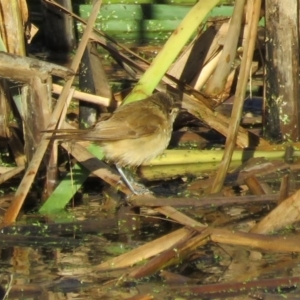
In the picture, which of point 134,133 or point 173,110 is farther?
point 173,110

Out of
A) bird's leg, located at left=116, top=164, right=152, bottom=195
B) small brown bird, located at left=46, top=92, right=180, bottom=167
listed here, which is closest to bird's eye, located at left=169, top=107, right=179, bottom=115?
small brown bird, located at left=46, top=92, right=180, bottom=167

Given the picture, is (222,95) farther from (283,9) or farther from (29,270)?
(29,270)

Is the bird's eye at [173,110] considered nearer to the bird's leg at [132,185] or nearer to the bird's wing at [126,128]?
the bird's wing at [126,128]

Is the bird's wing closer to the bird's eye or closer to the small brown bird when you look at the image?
the small brown bird

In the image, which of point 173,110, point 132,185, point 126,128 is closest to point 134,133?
point 126,128

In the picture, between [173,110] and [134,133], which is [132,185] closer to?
[134,133]

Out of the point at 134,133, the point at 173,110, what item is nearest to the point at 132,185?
the point at 134,133

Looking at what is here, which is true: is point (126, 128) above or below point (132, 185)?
above

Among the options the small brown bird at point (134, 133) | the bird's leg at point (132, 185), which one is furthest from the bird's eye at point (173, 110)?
the bird's leg at point (132, 185)
